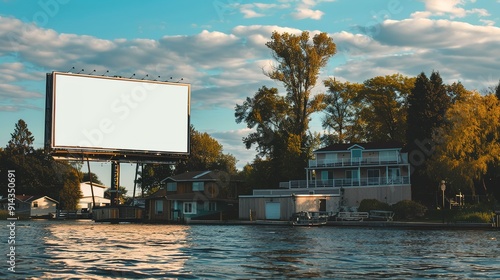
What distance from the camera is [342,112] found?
287 ft

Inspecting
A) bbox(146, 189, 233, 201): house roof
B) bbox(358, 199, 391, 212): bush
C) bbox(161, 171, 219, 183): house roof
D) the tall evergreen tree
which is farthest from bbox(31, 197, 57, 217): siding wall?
the tall evergreen tree

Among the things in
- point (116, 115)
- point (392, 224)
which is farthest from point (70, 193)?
point (392, 224)

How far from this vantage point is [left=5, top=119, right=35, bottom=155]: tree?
122 m

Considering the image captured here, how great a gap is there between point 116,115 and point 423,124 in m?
31.2

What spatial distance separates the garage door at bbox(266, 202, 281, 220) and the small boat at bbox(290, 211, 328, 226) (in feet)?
24.0

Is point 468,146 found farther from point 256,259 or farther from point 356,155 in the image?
point 256,259

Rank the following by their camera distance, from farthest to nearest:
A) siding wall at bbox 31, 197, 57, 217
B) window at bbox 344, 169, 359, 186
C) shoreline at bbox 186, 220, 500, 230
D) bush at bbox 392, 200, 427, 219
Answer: siding wall at bbox 31, 197, 57, 217 → window at bbox 344, 169, 359, 186 → bush at bbox 392, 200, 427, 219 → shoreline at bbox 186, 220, 500, 230

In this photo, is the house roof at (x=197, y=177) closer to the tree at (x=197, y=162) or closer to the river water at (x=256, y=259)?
the tree at (x=197, y=162)

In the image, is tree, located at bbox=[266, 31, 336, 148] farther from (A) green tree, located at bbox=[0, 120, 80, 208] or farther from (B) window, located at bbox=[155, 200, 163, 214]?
(A) green tree, located at bbox=[0, 120, 80, 208]

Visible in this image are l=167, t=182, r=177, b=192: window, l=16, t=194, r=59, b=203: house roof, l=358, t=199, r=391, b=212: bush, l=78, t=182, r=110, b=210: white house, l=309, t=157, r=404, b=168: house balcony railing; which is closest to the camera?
l=358, t=199, r=391, b=212: bush

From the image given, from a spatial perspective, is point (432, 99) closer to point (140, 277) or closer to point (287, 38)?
point (287, 38)

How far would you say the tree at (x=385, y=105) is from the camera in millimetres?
84312

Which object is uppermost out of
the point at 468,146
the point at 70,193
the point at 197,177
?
the point at 468,146

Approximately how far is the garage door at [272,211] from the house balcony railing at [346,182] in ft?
14.4
